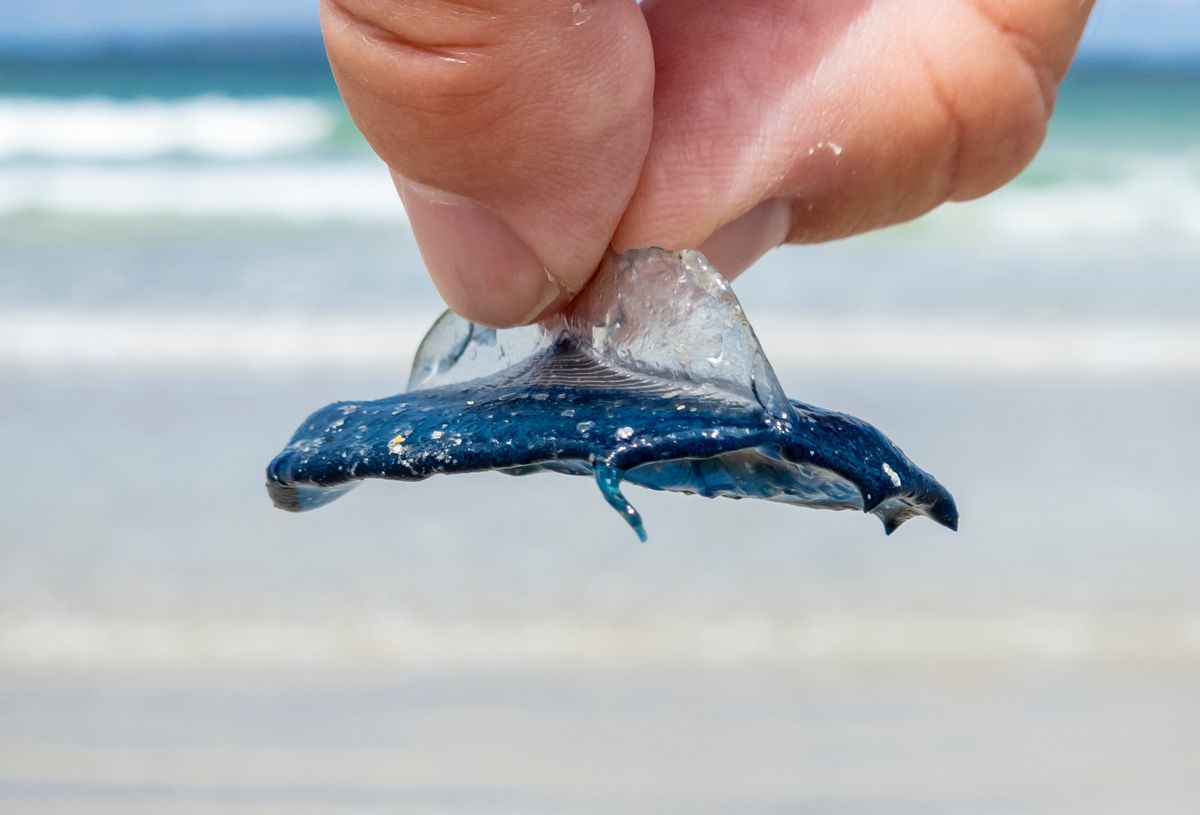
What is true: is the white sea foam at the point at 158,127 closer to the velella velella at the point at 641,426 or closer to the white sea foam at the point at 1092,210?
the white sea foam at the point at 1092,210

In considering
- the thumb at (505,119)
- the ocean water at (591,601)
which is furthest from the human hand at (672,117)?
the ocean water at (591,601)

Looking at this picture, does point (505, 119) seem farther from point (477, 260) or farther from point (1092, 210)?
point (1092, 210)

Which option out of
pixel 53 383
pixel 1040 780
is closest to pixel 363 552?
pixel 1040 780

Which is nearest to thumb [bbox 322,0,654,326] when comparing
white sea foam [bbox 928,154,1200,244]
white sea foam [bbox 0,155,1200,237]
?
white sea foam [bbox 0,155,1200,237]

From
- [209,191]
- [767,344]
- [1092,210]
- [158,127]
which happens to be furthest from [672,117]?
[158,127]

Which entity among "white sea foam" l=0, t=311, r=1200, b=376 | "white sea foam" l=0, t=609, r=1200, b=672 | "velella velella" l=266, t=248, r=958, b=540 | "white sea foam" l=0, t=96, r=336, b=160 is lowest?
"velella velella" l=266, t=248, r=958, b=540

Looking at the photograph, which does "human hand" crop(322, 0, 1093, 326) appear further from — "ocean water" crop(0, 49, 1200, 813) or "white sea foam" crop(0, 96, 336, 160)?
"white sea foam" crop(0, 96, 336, 160)
